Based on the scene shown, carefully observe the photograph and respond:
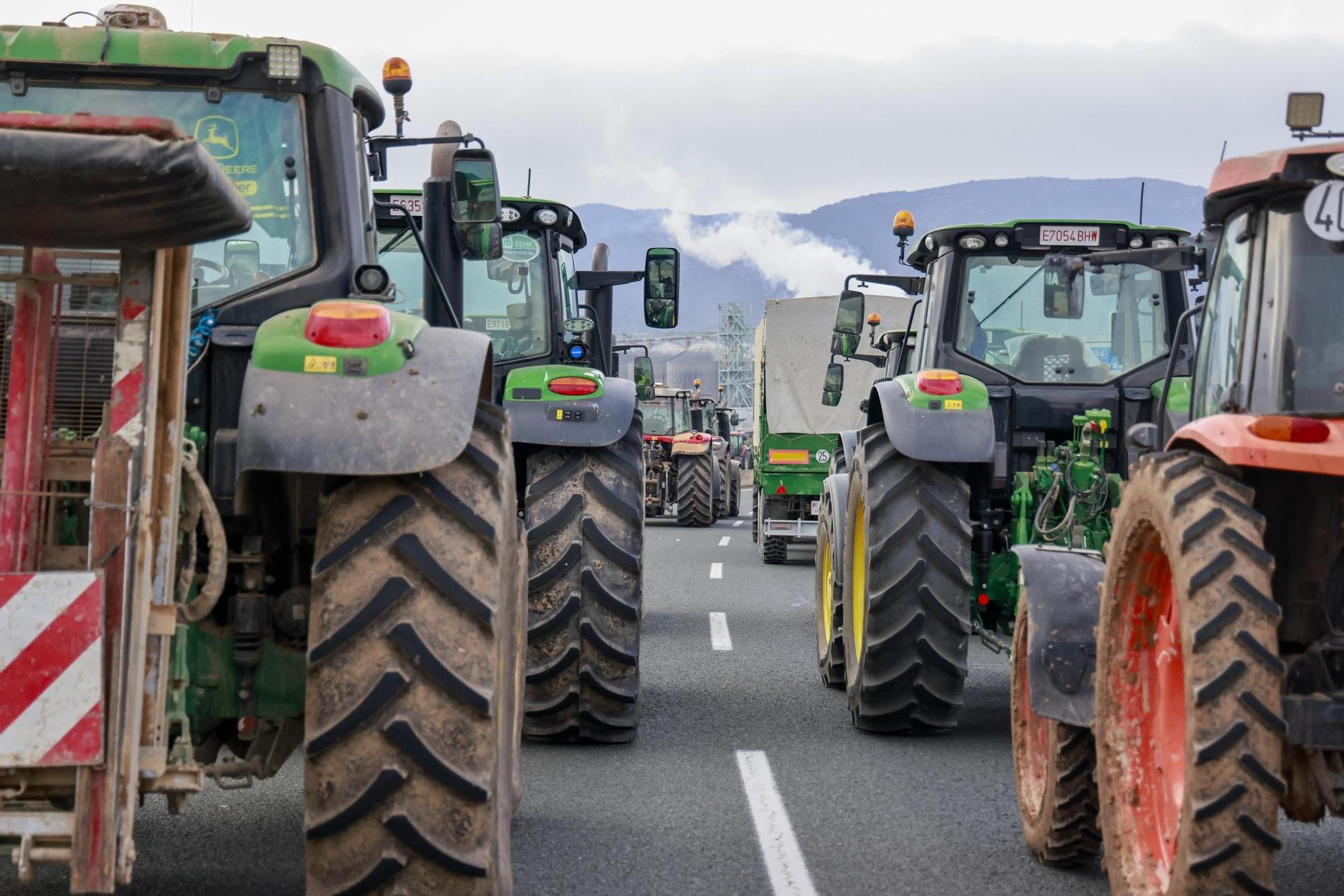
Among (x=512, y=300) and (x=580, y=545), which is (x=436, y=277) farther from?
(x=512, y=300)

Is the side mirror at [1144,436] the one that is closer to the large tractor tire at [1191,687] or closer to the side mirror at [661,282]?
the large tractor tire at [1191,687]

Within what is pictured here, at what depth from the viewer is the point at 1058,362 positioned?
30.8ft

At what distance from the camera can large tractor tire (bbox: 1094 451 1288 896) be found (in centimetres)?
390

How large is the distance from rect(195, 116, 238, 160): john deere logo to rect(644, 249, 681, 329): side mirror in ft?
15.5

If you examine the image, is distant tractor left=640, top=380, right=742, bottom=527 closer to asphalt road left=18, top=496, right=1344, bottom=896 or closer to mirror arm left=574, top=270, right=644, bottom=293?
mirror arm left=574, top=270, right=644, bottom=293

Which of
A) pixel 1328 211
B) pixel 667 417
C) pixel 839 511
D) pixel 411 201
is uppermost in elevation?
pixel 411 201

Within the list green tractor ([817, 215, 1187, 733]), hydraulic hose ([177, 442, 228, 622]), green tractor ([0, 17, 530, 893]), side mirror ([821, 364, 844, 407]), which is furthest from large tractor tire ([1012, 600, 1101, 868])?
side mirror ([821, 364, 844, 407])

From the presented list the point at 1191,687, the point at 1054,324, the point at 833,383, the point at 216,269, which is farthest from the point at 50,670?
the point at 833,383

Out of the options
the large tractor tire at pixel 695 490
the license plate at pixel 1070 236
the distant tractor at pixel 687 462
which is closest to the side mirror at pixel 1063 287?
the license plate at pixel 1070 236

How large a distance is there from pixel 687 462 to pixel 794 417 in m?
7.74

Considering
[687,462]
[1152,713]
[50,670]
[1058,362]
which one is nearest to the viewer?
[50,670]

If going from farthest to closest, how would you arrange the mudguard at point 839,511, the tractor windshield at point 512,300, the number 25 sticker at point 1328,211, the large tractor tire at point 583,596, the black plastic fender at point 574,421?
the tractor windshield at point 512,300, the mudguard at point 839,511, the black plastic fender at point 574,421, the large tractor tire at point 583,596, the number 25 sticker at point 1328,211

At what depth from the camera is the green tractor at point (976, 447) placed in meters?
7.98

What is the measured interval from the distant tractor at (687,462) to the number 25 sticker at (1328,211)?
22.9m
